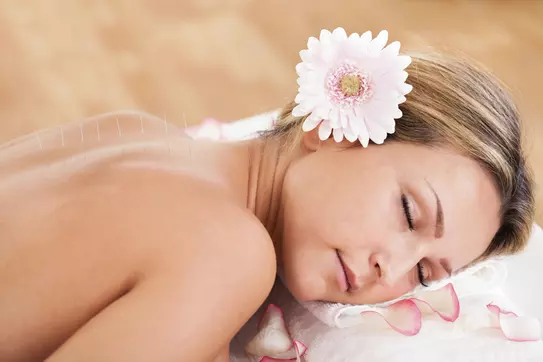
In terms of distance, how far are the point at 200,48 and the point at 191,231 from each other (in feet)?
4.00

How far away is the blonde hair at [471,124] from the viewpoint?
100 cm

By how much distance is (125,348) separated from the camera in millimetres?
760

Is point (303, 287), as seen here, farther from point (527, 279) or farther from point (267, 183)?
point (527, 279)

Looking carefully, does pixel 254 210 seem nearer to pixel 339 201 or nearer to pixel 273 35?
pixel 339 201

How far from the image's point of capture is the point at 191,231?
819 millimetres

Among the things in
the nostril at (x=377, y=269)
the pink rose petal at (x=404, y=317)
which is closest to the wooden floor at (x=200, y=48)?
the pink rose petal at (x=404, y=317)

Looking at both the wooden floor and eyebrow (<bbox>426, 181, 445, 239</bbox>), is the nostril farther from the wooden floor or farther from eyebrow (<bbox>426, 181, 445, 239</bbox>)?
the wooden floor

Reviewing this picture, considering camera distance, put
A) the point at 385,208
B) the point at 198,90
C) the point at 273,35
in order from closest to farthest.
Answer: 1. the point at 385,208
2. the point at 198,90
3. the point at 273,35

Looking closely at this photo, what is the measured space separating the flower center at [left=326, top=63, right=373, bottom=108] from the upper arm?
9.8 inches

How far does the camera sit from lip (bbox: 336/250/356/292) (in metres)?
0.98

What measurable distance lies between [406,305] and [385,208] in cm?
22

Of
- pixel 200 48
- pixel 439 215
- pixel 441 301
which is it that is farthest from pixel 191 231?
pixel 200 48

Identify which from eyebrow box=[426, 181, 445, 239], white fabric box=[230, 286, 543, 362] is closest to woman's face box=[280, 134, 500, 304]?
eyebrow box=[426, 181, 445, 239]

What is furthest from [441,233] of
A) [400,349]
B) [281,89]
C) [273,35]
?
[273,35]
